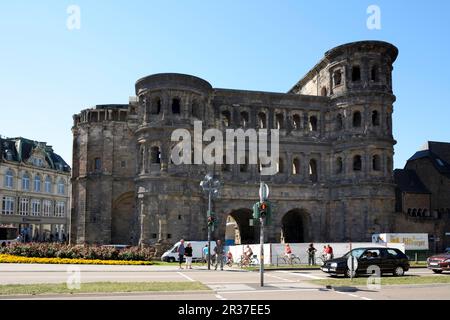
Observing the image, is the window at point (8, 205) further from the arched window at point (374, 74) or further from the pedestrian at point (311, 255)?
the arched window at point (374, 74)

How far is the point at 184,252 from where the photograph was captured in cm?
3094

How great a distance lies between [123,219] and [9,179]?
2842cm

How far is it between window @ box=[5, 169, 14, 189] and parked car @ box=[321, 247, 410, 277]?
186 feet

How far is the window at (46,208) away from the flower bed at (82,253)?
4238 centimetres

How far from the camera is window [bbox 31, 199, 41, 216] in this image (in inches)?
2931

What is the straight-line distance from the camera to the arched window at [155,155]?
1725 inches

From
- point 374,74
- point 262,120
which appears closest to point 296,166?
point 262,120

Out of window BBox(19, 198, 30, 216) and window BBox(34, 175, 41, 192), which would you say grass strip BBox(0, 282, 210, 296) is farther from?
window BBox(34, 175, 41, 192)

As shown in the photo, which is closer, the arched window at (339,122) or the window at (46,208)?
the arched window at (339,122)

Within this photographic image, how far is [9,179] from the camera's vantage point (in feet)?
229

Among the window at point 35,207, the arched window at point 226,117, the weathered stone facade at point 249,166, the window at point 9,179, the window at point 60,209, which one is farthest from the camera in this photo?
the window at point 60,209

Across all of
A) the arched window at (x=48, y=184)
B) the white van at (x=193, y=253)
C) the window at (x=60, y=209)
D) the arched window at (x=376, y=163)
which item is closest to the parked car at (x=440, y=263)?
the white van at (x=193, y=253)
